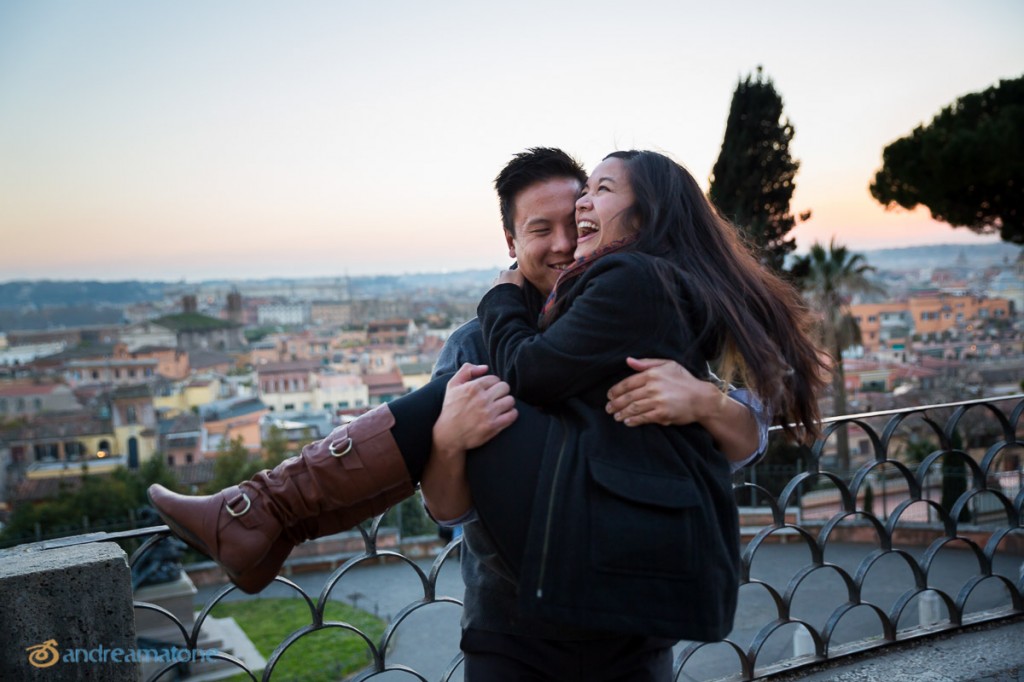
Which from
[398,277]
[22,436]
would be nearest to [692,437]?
[22,436]

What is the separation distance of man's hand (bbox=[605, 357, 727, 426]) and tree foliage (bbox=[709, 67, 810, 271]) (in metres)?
16.6

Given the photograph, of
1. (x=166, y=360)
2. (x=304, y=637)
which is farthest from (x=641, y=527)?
(x=166, y=360)

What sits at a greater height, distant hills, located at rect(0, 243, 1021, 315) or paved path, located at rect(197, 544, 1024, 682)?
distant hills, located at rect(0, 243, 1021, 315)

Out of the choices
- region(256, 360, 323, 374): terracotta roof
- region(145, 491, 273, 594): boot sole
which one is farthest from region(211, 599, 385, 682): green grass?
region(256, 360, 323, 374): terracotta roof

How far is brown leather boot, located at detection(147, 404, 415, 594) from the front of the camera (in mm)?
1251

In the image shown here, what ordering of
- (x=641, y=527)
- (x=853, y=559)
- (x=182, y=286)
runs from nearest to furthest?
1. (x=641, y=527)
2. (x=853, y=559)
3. (x=182, y=286)

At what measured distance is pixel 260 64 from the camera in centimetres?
3544

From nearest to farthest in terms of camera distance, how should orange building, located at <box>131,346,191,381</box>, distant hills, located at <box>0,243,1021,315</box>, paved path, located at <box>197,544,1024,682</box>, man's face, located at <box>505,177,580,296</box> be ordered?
man's face, located at <box>505,177,580,296</box>
paved path, located at <box>197,544,1024,682</box>
distant hills, located at <box>0,243,1021,315</box>
orange building, located at <box>131,346,191,381</box>

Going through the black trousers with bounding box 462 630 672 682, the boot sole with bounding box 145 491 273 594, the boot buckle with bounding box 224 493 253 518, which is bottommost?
the black trousers with bounding box 462 630 672 682

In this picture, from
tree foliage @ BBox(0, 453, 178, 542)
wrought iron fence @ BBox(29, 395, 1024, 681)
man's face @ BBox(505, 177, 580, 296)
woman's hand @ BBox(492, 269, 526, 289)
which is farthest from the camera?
tree foliage @ BBox(0, 453, 178, 542)

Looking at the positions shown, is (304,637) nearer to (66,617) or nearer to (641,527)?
(66,617)

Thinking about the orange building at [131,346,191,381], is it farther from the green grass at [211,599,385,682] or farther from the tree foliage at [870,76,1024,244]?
the tree foliage at [870,76,1024,244]

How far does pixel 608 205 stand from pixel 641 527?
56 centimetres

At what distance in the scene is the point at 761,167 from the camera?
1709 centimetres
